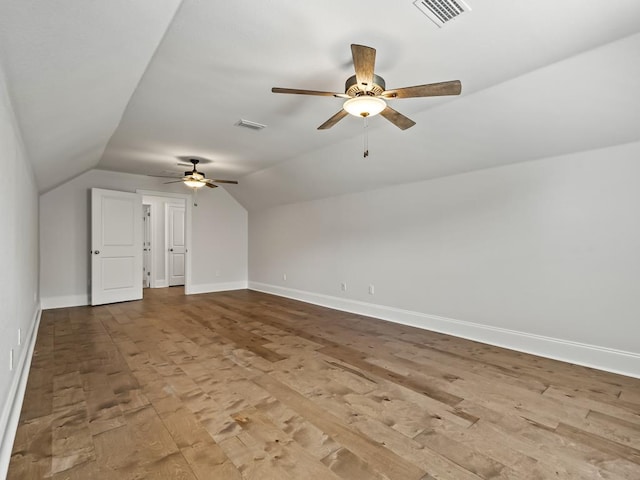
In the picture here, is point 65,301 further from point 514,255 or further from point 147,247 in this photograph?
point 514,255

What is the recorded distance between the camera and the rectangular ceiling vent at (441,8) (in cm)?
181

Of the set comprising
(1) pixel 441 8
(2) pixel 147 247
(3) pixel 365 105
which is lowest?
(2) pixel 147 247

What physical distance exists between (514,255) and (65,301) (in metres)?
7.30

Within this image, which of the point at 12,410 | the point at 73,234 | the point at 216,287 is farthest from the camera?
the point at 216,287

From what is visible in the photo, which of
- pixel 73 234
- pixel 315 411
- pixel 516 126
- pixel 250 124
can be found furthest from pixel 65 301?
pixel 516 126

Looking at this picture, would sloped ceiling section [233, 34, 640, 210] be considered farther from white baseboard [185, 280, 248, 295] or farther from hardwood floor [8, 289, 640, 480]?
white baseboard [185, 280, 248, 295]

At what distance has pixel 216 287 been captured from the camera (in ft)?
25.4

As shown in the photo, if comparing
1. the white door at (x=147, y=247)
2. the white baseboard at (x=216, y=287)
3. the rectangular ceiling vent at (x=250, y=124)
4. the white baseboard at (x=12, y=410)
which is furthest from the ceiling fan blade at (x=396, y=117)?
the white door at (x=147, y=247)

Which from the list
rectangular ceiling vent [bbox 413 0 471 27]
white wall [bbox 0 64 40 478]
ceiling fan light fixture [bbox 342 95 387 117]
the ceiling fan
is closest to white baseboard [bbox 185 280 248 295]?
white wall [bbox 0 64 40 478]

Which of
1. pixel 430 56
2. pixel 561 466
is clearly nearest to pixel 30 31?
pixel 430 56

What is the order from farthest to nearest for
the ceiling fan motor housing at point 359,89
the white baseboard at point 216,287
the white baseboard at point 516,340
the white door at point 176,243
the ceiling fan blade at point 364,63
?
1. the white door at point 176,243
2. the white baseboard at point 216,287
3. the white baseboard at point 516,340
4. the ceiling fan motor housing at point 359,89
5. the ceiling fan blade at point 364,63

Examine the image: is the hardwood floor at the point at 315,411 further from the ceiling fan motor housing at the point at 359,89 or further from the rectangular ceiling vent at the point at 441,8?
the rectangular ceiling vent at the point at 441,8

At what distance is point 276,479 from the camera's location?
1634mm

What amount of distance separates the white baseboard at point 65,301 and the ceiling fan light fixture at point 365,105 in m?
6.30
